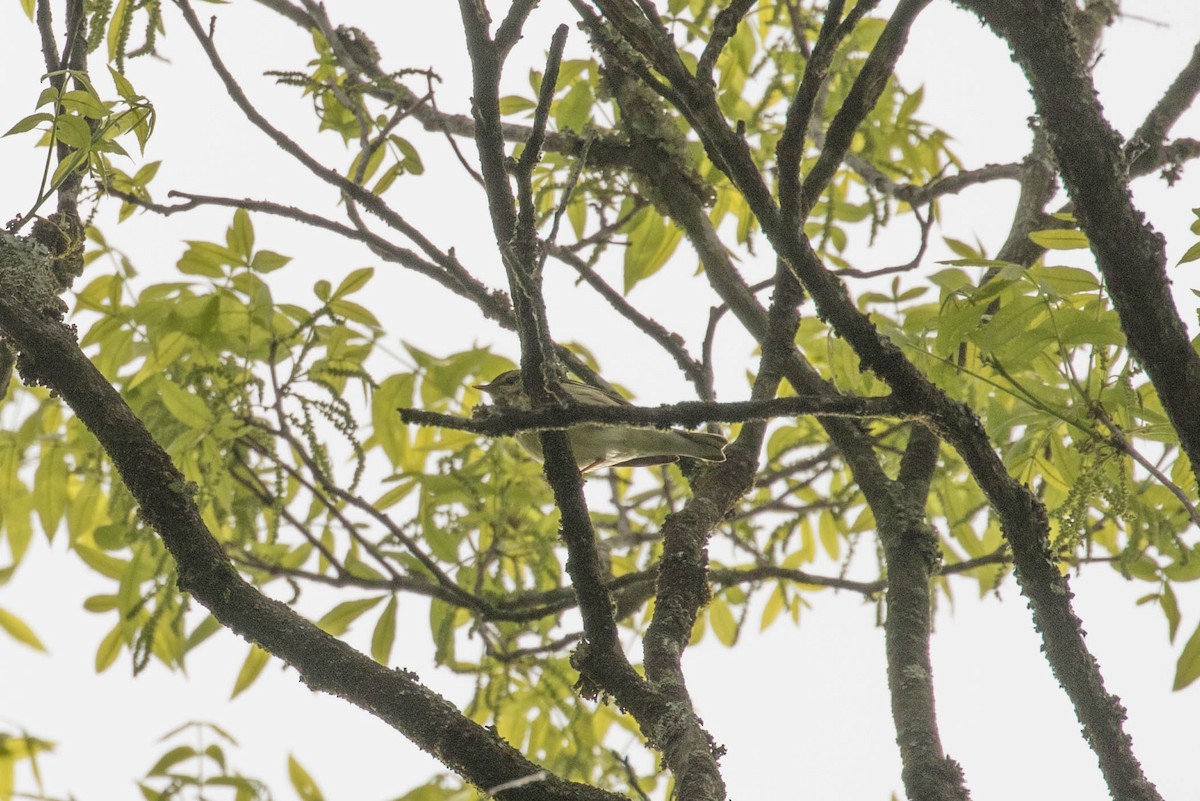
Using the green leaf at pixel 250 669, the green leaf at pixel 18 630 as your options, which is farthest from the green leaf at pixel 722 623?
the green leaf at pixel 18 630

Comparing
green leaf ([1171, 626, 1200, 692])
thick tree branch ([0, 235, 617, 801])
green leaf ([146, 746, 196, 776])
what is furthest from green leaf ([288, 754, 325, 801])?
green leaf ([1171, 626, 1200, 692])

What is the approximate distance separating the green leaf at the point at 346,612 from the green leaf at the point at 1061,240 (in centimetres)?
200

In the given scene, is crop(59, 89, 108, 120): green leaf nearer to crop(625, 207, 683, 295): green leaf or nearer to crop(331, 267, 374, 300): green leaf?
crop(331, 267, 374, 300): green leaf

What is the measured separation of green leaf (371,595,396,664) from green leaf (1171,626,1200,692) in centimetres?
197

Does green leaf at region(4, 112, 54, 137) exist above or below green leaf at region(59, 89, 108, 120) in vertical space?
below

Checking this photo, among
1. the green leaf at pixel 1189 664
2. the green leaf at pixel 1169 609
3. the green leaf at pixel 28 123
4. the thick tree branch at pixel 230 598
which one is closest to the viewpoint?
the thick tree branch at pixel 230 598

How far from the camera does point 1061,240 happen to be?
6.44ft

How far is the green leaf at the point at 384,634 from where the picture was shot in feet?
9.87

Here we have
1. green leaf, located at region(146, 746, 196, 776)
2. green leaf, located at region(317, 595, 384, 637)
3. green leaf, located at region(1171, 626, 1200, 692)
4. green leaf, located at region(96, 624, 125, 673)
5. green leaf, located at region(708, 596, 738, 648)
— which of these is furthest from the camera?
green leaf, located at region(708, 596, 738, 648)

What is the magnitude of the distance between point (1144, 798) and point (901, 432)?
2.00 metres

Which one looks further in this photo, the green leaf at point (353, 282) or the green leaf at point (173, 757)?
the green leaf at point (353, 282)

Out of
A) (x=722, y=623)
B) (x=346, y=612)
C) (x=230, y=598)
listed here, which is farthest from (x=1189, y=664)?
(x=346, y=612)

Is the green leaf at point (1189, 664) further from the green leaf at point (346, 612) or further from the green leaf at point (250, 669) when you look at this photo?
the green leaf at point (250, 669)

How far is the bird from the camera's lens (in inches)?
118
